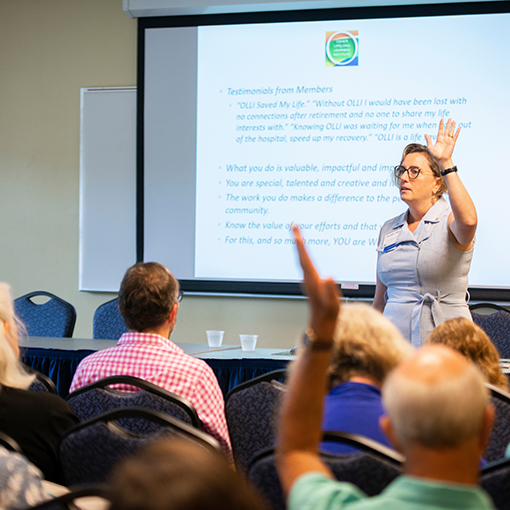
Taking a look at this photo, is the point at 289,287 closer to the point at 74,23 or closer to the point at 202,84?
the point at 202,84

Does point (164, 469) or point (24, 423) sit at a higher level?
point (164, 469)

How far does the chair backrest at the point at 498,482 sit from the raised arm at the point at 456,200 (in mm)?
1563

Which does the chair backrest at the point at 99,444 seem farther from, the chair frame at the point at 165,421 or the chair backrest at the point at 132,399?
the chair backrest at the point at 132,399

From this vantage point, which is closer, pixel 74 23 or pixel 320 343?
pixel 320 343

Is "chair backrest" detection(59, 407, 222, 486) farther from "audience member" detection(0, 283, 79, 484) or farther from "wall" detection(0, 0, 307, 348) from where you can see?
"wall" detection(0, 0, 307, 348)

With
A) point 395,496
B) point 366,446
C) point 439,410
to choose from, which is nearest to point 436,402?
point 439,410

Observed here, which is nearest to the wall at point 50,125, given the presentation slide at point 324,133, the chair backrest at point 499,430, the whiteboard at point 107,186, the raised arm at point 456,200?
the whiteboard at point 107,186

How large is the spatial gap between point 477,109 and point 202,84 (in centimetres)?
199

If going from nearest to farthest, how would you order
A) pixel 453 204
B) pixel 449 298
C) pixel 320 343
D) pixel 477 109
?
1. pixel 320 343
2. pixel 453 204
3. pixel 449 298
4. pixel 477 109

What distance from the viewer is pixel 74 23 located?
4.87 m

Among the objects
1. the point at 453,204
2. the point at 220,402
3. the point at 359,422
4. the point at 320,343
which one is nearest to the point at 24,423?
the point at 220,402

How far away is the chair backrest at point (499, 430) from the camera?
1.47 metres

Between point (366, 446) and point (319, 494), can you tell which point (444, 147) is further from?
point (319, 494)

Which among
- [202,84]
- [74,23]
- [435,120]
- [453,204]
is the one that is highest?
[74,23]
